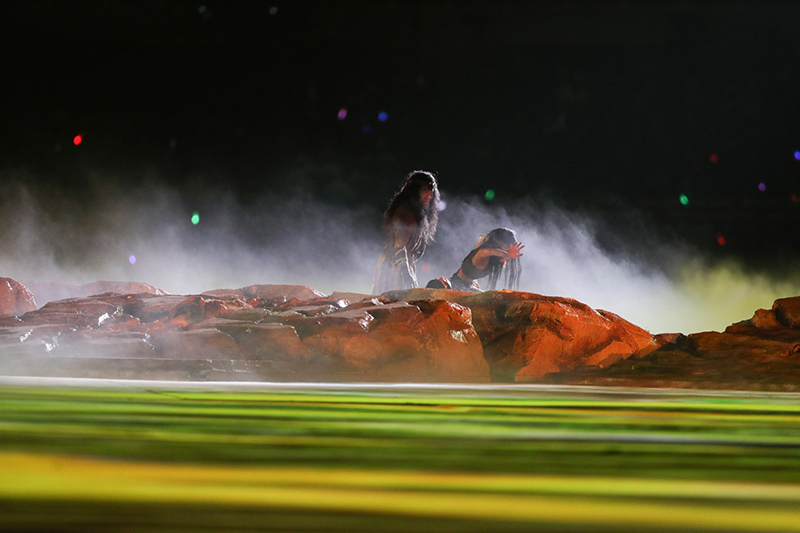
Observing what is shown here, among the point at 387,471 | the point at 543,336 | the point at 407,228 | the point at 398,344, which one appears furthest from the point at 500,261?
the point at 387,471

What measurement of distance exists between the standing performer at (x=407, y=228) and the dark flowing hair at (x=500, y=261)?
55 centimetres

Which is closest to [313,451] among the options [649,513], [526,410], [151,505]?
[151,505]

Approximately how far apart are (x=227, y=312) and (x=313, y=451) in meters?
3.60

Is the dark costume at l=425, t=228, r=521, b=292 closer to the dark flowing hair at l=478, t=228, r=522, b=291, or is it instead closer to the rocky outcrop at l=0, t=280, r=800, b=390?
the dark flowing hair at l=478, t=228, r=522, b=291

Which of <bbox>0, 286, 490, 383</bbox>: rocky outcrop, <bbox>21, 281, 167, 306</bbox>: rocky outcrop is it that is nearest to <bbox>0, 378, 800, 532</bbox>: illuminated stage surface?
<bbox>0, 286, 490, 383</bbox>: rocky outcrop

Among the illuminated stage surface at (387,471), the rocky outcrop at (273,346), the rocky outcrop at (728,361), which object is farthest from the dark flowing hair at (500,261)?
the illuminated stage surface at (387,471)

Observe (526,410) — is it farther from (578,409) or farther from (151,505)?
(151,505)

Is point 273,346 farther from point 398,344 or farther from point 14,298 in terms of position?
point 14,298

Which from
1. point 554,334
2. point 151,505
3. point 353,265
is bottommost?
point 151,505

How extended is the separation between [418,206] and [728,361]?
2719 mm

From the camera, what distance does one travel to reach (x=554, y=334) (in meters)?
4.45

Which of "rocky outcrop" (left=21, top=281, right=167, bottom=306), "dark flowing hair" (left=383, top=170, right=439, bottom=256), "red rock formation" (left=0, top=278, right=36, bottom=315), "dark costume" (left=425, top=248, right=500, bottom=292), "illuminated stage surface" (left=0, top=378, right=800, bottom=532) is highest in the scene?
"dark flowing hair" (left=383, top=170, right=439, bottom=256)

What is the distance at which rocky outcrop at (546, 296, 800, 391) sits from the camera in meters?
3.91

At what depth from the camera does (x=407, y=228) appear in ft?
19.6
